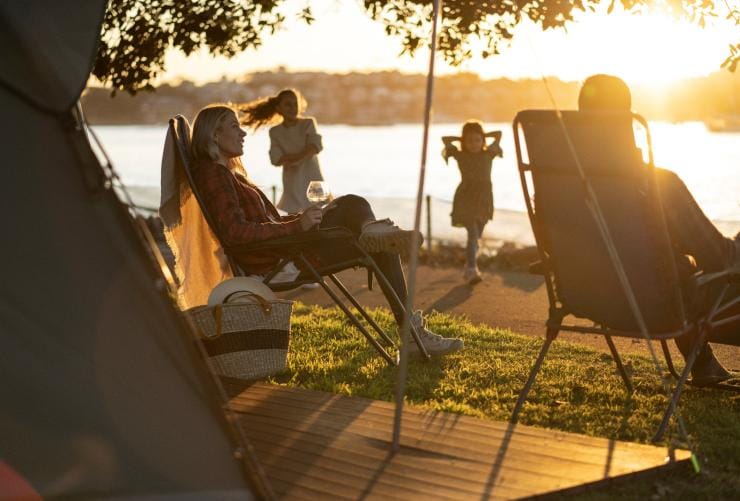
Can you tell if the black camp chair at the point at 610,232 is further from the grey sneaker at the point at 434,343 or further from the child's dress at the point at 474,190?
the child's dress at the point at 474,190

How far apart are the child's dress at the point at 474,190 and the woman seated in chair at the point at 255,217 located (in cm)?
470

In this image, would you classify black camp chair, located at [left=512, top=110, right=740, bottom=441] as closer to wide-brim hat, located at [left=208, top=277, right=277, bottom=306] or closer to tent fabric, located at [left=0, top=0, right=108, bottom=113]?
wide-brim hat, located at [left=208, top=277, right=277, bottom=306]

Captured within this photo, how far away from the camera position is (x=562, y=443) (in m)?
4.30

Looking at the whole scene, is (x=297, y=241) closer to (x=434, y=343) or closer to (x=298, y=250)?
(x=298, y=250)

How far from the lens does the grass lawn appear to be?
4328mm

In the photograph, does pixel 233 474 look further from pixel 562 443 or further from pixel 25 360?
pixel 562 443

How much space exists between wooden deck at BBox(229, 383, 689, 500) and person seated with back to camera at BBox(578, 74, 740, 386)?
99 centimetres

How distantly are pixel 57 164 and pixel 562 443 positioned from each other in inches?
80.8

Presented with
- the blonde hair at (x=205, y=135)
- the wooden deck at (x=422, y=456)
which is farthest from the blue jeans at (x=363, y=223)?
the wooden deck at (x=422, y=456)

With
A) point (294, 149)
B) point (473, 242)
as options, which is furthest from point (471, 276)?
point (294, 149)

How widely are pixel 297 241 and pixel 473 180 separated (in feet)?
18.5

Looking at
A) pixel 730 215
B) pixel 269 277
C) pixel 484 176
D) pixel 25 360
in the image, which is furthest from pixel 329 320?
pixel 730 215

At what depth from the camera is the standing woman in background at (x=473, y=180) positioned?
437 inches

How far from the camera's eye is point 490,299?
9734 millimetres
